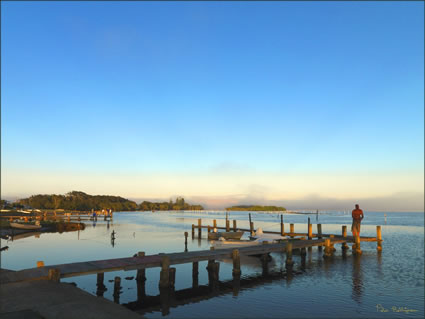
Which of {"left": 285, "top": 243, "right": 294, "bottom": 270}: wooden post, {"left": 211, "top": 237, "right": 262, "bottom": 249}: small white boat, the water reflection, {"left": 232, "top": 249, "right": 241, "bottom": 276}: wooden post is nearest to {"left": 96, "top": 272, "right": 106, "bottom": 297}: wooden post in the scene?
the water reflection

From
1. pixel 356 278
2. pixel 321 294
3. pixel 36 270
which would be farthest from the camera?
pixel 356 278

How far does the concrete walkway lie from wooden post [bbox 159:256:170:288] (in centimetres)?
586

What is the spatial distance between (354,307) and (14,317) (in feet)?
48.0

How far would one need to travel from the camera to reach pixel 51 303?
10.1 meters

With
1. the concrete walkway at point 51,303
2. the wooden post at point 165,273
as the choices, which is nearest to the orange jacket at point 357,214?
the wooden post at point 165,273

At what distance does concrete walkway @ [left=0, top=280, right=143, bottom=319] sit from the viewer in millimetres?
8977

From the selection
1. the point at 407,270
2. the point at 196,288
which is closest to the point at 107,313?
the point at 196,288

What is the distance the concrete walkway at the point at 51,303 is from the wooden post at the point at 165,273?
586cm

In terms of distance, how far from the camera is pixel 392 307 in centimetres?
1585

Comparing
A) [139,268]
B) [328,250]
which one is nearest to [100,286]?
[139,268]

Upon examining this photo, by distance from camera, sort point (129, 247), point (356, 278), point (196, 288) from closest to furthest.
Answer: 1. point (196, 288)
2. point (356, 278)
3. point (129, 247)

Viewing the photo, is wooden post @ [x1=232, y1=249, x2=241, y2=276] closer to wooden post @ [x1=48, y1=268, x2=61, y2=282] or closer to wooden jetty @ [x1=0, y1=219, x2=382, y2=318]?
wooden jetty @ [x1=0, y1=219, x2=382, y2=318]

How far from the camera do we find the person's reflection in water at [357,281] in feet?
57.4

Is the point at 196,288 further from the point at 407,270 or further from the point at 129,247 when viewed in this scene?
the point at 129,247
